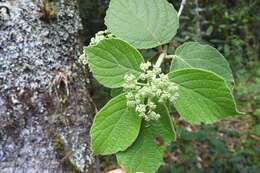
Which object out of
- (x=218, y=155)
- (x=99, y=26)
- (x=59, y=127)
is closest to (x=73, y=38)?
(x=59, y=127)

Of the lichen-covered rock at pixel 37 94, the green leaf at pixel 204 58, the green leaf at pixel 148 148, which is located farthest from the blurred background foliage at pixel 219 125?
the green leaf at pixel 148 148

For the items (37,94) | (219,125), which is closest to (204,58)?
(37,94)

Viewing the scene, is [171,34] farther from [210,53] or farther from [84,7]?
[84,7]

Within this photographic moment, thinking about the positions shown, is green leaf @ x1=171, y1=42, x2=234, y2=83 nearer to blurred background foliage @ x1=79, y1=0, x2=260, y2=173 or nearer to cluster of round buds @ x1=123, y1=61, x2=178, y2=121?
cluster of round buds @ x1=123, y1=61, x2=178, y2=121

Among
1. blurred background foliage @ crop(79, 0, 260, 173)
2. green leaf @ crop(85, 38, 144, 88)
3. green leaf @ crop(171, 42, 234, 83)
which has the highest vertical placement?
green leaf @ crop(85, 38, 144, 88)

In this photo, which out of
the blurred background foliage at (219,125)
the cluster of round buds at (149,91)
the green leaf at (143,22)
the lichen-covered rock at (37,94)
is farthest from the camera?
the blurred background foliage at (219,125)

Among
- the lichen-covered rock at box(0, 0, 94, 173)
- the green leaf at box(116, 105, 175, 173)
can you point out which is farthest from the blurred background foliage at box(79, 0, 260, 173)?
the green leaf at box(116, 105, 175, 173)

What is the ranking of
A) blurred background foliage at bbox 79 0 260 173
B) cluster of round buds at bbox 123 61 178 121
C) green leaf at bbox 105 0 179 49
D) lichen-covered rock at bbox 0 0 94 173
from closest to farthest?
1. cluster of round buds at bbox 123 61 178 121
2. green leaf at bbox 105 0 179 49
3. lichen-covered rock at bbox 0 0 94 173
4. blurred background foliage at bbox 79 0 260 173

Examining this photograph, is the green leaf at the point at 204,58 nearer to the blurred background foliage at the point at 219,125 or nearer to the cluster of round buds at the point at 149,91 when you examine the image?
the cluster of round buds at the point at 149,91
